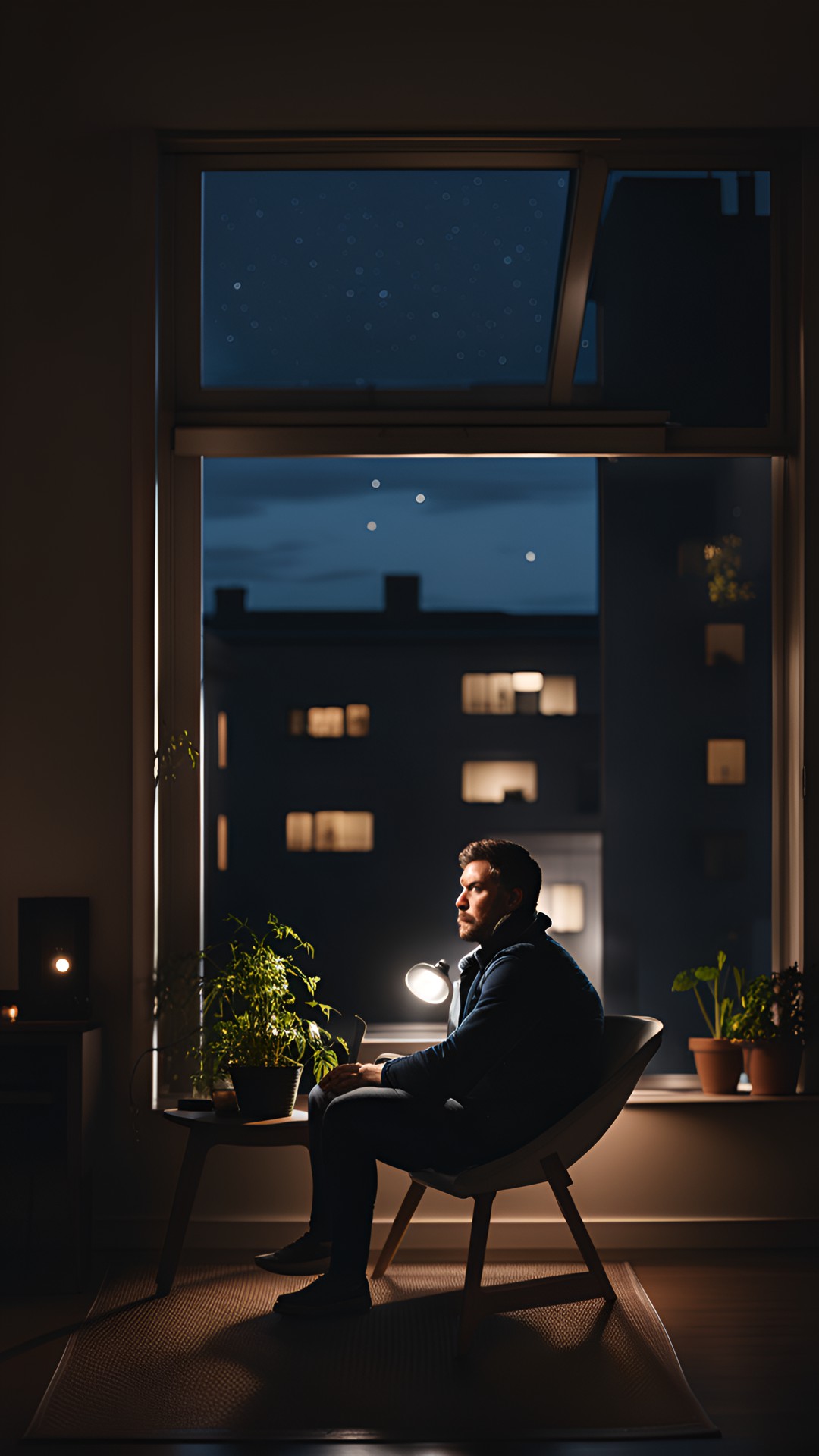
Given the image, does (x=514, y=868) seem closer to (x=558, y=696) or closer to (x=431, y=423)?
(x=558, y=696)

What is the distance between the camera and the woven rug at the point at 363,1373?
2756 mm

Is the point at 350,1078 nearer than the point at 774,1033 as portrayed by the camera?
Yes

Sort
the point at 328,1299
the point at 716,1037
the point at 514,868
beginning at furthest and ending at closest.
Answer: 1. the point at 716,1037
2. the point at 514,868
3. the point at 328,1299

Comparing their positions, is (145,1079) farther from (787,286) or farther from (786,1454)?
(787,286)

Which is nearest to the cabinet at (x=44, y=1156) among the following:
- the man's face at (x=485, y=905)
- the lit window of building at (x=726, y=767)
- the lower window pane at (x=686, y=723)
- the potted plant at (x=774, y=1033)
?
the man's face at (x=485, y=905)

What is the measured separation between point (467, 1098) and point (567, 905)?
3.61 feet

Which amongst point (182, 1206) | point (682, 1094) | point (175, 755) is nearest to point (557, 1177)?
point (682, 1094)

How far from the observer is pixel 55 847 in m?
4.19

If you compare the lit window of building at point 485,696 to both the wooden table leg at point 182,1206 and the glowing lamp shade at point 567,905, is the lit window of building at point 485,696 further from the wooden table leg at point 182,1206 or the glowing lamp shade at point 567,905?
the wooden table leg at point 182,1206

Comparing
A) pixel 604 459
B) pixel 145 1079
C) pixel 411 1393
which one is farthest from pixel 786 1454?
pixel 604 459

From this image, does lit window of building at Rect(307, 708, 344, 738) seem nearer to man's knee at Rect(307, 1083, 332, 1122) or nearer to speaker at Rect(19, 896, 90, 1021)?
speaker at Rect(19, 896, 90, 1021)

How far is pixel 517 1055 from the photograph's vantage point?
3.40 meters

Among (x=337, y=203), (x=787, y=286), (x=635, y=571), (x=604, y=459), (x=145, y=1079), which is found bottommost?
(x=145, y=1079)

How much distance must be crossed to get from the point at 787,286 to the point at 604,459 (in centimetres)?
89
